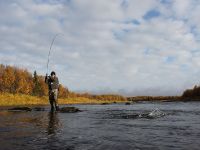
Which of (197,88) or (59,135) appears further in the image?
(197,88)

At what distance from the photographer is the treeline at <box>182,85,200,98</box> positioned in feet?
270

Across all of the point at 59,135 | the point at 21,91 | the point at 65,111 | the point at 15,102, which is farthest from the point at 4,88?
the point at 59,135

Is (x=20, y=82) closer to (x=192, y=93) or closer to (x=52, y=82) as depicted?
(x=192, y=93)

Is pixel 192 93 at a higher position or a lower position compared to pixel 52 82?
higher

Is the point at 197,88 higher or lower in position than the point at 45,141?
higher

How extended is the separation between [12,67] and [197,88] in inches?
2320

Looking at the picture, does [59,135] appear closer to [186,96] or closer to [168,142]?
[168,142]

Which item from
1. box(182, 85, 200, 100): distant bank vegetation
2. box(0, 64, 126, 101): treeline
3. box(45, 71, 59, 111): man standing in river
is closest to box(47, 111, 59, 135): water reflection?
box(45, 71, 59, 111): man standing in river

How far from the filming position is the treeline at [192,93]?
82431 millimetres

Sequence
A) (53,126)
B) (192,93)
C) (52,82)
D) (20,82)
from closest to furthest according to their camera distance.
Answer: (53,126), (52,82), (192,93), (20,82)

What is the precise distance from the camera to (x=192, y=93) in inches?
3324

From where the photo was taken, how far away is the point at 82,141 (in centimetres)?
959

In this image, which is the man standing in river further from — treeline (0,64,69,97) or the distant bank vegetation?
treeline (0,64,69,97)

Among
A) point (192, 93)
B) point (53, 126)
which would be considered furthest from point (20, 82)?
point (53, 126)
